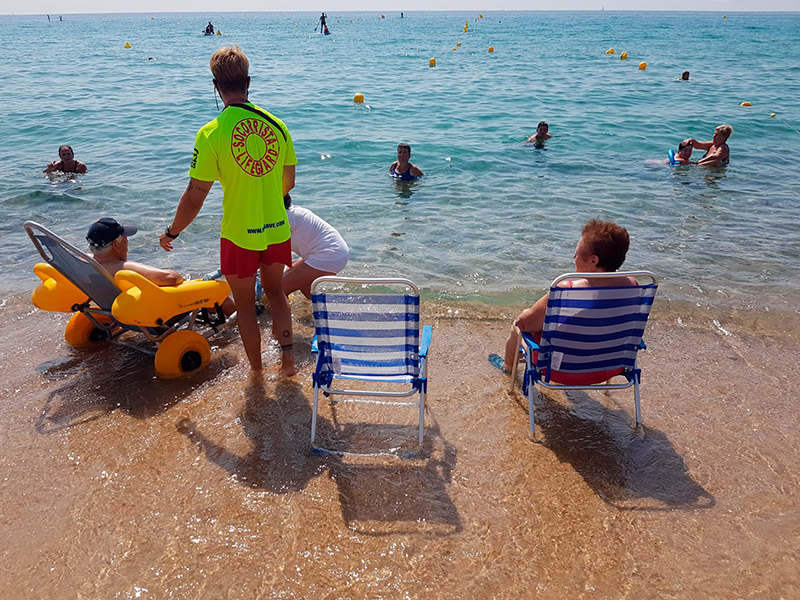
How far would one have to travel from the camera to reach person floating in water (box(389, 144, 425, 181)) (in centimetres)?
1054

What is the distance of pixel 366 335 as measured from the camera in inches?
139

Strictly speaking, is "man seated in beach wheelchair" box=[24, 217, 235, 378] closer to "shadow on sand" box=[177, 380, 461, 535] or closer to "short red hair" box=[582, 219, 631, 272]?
"shadow on sand" box=[177, 380, 461, 535]

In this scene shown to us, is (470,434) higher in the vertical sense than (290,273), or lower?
lower

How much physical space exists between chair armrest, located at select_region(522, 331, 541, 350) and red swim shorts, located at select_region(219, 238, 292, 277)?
5.74 ft

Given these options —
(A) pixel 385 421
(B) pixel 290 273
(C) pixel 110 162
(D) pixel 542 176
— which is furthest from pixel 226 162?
(C) pixel 110 162

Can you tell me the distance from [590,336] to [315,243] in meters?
2.42

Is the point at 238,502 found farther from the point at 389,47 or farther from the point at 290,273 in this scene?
the point at 389,47

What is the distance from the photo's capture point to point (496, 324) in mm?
5465

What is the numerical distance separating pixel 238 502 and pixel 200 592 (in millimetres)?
581

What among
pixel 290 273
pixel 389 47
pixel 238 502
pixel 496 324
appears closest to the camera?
pixel 238 502

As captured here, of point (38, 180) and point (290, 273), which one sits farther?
point (38, 180)

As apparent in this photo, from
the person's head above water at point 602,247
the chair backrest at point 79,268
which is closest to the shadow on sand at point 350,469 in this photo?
the chair backrest at point 79,268

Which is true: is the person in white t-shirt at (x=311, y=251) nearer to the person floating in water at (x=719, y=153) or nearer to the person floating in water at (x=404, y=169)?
the person floating in water at (x=404, y=169)

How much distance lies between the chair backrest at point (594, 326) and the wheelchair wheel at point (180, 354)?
2.54 metres
